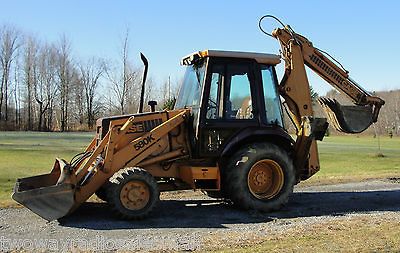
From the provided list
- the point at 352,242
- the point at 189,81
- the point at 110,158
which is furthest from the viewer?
the point at 189,81

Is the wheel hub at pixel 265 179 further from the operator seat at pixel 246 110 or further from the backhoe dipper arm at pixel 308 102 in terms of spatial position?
the operator seat at pixel 246 110

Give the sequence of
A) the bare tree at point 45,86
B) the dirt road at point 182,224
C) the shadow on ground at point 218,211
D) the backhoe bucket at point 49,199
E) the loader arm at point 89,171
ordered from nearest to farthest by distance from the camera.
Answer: the dirt road at point 182,224 → the backhoe bucket at point 49,199 → the loader arm at point 89,171 → the shadow on ground at point 218,211 → the bare tree at point 45,86

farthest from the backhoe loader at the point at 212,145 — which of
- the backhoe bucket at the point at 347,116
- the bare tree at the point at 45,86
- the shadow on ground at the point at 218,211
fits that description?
the bare tree at the point at 45,86

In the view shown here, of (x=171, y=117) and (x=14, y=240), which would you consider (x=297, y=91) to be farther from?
(x=14, y=240)

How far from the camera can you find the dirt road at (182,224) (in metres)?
7.44

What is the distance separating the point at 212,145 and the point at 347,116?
328 cm

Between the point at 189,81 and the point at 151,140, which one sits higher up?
the point at 189,81

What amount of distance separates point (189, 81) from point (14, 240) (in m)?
4.78

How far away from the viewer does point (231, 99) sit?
10.1 meters

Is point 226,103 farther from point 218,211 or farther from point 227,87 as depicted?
point 218,211

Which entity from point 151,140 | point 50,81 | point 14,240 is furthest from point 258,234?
point 50,81

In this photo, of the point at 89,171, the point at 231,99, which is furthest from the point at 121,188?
the point at 231,99

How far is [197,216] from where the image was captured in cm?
962

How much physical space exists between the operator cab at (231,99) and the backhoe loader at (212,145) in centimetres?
2
